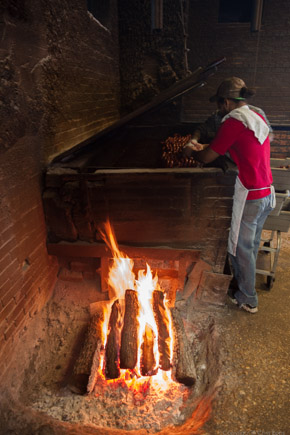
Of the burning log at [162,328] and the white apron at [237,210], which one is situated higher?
the white apron at [237,210]

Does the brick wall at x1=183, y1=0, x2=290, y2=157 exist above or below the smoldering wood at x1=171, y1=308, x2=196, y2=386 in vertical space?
above

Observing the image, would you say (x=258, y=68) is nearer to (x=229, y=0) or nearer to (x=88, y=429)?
(x=229, y=0)

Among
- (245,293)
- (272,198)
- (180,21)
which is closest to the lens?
(272,198)

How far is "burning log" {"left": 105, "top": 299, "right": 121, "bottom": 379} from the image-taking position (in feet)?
8.09

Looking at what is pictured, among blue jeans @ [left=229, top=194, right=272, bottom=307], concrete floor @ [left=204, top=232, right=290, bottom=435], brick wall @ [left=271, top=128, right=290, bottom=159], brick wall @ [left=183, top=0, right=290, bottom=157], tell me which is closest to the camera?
concrete floor @ [left=204, top=232, right=290, bottom=435]

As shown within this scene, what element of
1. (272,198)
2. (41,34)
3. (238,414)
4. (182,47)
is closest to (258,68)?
(182,47)

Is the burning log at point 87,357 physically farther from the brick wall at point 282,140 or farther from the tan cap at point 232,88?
the brick wall at point 282,140

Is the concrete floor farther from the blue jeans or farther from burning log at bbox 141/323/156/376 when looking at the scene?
burning log at bbox 141/323/156/376

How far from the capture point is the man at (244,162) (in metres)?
2.98

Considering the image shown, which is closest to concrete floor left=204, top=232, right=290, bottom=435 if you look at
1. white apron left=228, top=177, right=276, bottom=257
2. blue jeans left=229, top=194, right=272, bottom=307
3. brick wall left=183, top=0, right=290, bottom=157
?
blue jeans left=229, top=194, right=272, bottom=307

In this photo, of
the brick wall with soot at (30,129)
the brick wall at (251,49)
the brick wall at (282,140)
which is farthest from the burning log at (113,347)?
the brick wall at (251,49)

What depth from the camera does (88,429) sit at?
216cm

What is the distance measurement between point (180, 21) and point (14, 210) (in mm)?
6150

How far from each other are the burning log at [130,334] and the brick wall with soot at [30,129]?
3.22 ft
